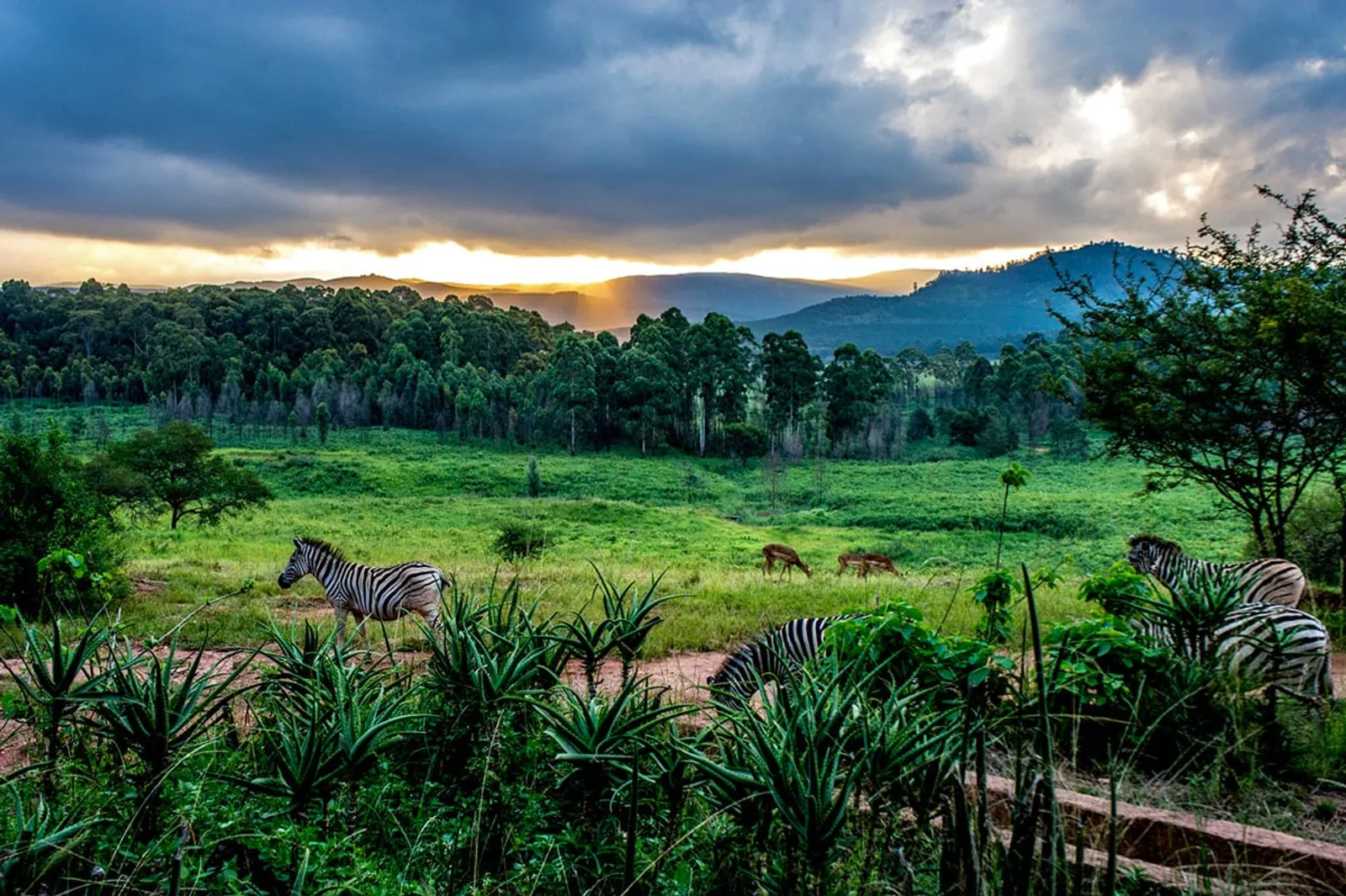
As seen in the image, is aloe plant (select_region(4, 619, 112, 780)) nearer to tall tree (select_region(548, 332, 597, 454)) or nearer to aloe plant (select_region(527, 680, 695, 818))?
aloe plant (select_region(527, 680, 695, 818))

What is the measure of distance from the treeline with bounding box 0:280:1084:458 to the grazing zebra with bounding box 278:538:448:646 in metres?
50.7

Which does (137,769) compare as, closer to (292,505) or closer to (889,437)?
(292,505)

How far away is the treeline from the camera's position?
63.3 metres

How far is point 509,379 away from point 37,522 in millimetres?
62621

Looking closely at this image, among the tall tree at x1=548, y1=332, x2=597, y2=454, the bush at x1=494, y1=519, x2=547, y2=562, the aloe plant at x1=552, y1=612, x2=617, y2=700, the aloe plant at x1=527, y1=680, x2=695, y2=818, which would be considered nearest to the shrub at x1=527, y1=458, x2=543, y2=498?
the tall tree at x1=548, y1=332, x2=597, y2=454

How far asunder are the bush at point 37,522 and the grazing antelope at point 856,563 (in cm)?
1330

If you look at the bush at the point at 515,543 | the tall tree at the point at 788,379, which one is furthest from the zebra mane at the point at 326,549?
the tall tree at the point at 788,379

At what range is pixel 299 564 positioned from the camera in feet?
36.8

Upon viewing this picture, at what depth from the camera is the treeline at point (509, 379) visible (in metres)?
63.3

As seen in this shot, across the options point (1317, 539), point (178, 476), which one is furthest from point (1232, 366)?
point (178, 476)

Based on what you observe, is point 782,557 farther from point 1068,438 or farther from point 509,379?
point 509,379

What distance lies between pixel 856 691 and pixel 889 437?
63.7 meters

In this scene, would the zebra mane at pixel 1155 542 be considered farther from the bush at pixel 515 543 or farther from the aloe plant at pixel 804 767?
the bush at pixel 515 543

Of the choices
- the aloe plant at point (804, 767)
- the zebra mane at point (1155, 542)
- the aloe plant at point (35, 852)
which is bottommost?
the zebra mane at point (1155, 542)
